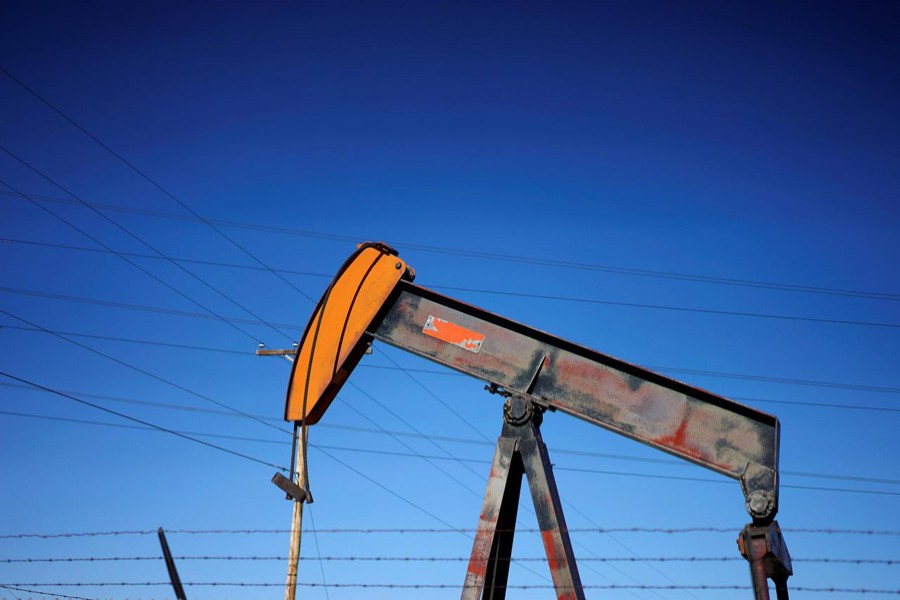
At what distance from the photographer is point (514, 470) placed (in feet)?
24.3

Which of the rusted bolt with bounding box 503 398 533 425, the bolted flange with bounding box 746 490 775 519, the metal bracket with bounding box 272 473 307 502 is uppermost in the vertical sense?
the rusted bolt with bounding box 503 398 533 425

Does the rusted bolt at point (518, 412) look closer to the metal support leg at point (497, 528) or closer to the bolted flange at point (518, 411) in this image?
the bolted flange at point (518, 411)

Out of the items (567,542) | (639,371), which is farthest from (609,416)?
(567,542)

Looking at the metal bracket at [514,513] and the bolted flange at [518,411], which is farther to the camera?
the bolted flange at [518,411]

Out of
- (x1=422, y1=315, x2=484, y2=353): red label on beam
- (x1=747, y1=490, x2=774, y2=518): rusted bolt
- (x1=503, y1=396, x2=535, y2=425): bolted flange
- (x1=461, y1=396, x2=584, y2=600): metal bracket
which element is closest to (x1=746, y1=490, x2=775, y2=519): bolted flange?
(x1=747, y1=490, x2=774, y2=518): rusted bolt

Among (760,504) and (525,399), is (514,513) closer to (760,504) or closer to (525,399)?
(525,399)

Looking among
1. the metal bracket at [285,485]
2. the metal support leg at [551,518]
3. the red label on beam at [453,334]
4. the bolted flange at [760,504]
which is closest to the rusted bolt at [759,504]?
the bolted flange at [760,504]

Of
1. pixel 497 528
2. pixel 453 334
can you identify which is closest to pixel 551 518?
pixel 497 528

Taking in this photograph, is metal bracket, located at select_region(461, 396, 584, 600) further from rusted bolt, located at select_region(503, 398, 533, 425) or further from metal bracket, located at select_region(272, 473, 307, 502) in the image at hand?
metal bracket, located at select_region(272, 473, 307, 502)

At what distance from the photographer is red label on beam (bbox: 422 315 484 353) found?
7758 millimetres

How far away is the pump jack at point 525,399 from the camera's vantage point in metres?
6.78

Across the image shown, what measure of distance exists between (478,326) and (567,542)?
5.97ft

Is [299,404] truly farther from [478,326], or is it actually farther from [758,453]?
[758,453]

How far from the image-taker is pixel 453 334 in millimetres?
7844
